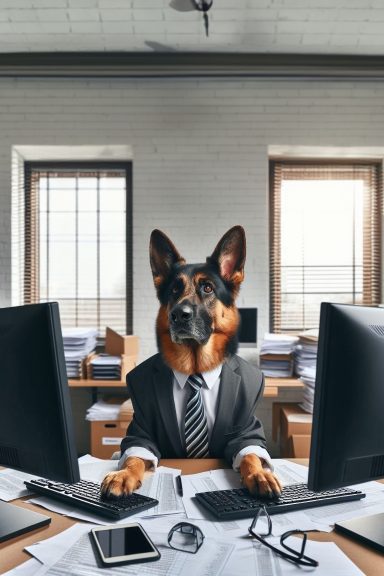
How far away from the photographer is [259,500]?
104cm

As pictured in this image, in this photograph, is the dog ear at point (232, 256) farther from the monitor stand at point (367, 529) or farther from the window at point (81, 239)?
the window at point (81, 239)

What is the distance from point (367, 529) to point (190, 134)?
10.4 ft

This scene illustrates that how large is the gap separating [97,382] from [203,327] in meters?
1.68

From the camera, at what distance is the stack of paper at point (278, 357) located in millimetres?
3260

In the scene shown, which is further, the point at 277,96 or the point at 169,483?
the point at 277,96

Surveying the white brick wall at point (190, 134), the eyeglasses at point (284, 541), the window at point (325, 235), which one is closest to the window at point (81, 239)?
the white brick wall at point (190, 134)

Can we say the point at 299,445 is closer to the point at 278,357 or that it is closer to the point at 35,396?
the point at 278,357

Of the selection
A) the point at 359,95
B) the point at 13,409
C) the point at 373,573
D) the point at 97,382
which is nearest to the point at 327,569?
the point at 373,573

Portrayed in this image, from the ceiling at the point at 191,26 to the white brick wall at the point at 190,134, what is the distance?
0.31 meters

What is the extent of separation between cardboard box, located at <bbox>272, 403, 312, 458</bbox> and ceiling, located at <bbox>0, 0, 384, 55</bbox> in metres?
2.55

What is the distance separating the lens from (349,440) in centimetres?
86

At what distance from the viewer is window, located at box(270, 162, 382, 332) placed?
383 cm

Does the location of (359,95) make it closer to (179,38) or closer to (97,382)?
(179,38)

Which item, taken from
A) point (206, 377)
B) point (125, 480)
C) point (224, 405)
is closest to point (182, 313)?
point (206, 377)
